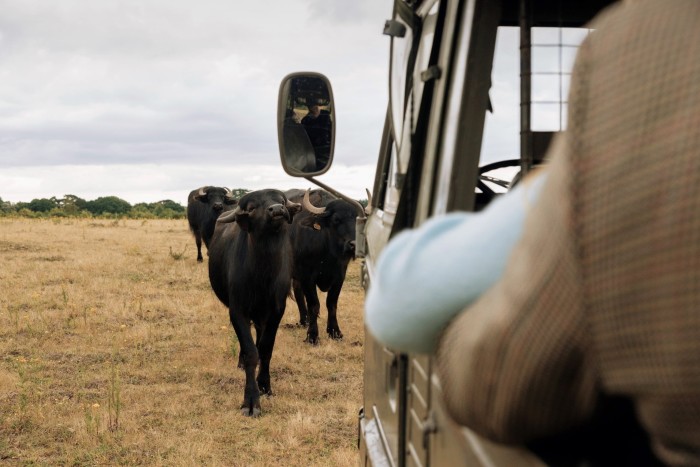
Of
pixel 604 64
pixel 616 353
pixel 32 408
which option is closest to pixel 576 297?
pixel 616 353

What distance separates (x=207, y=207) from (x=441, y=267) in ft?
48.8

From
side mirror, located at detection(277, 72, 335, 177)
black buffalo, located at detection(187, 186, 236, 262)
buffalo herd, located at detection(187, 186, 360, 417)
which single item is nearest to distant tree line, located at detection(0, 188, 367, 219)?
black buffalo, located at detection(187, 186, 236, 262)

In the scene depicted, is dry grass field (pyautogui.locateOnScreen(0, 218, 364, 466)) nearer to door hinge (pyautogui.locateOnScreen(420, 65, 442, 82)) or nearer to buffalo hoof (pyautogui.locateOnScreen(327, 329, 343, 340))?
buffalo hoof (pyautogui.locateOnScreen(327, 329, 343, 340))

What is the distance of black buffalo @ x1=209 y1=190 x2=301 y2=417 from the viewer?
249 inches

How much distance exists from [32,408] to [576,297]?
6357 millimetres

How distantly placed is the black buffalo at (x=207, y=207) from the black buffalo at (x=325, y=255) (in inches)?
210

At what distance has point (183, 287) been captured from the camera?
1295 centimetres

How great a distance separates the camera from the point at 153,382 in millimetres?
7242

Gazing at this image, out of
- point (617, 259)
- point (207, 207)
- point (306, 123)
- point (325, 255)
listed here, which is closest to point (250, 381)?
point (325, 255)

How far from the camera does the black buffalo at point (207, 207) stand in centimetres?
1475

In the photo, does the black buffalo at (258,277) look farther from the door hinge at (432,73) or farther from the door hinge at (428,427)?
the door hinge at (428,427)

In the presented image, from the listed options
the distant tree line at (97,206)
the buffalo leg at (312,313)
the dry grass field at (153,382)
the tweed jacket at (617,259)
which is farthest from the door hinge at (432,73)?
the distant tree line at (97,206)

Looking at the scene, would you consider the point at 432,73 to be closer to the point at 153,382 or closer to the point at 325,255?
the point at 153,382

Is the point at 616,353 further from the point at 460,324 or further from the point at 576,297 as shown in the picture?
the point at 460,324
